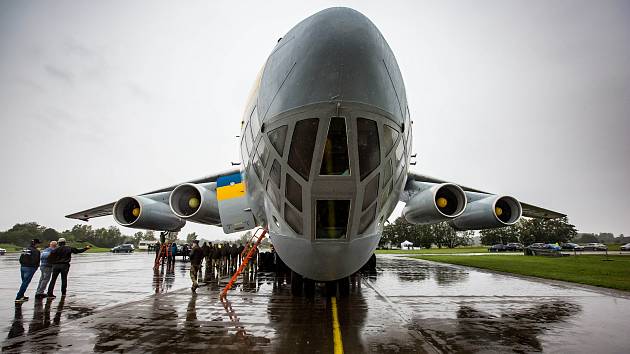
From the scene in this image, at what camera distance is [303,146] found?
473 cm

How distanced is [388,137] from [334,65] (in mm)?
1195

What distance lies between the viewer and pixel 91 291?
10.6m

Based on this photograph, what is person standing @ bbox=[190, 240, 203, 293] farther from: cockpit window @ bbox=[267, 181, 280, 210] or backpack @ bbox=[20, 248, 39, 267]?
cockpit window @ bbox=[267, 181, 280, 210]

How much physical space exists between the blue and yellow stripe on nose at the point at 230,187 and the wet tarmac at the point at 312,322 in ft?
8.03

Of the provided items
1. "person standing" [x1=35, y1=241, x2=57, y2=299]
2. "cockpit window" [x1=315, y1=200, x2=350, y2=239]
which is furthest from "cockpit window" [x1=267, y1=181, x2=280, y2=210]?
"person standing" [x1=35, y1=241, x2=57, y2=299]

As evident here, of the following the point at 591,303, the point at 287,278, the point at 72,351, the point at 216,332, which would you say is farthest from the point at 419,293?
the point at 72,351

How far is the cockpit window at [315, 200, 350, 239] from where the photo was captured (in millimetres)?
5418

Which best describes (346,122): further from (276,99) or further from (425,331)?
(425,331)

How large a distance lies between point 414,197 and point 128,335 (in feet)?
22.6

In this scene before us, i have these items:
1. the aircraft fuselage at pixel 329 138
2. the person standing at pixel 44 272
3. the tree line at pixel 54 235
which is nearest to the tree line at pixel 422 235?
the tree line at pixel 54 235

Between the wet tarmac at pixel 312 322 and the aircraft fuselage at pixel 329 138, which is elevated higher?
the aircraft fuselage at pixel 329 138

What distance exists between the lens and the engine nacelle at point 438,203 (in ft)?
28.1

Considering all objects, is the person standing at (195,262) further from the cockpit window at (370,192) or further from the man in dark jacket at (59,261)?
the cockpit window at (370,192)

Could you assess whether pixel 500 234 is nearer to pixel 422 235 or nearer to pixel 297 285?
pixel 422 235
